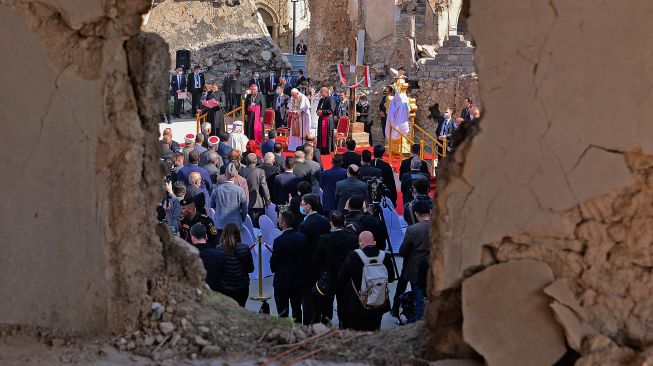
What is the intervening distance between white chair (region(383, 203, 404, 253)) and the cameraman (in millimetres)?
2107

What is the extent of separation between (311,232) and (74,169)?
12.6 feet

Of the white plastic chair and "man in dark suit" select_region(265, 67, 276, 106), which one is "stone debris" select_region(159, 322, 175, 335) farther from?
"man in dark suit" select_region(265, 67, 276, 106)

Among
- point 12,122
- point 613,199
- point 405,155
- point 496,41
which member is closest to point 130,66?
point 12,122

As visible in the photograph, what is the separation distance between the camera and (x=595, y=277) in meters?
4.68

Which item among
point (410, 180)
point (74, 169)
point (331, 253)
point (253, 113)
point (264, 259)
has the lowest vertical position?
point (264, 259)

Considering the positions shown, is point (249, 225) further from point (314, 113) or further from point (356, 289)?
point (314, 113)

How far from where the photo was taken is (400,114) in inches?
803

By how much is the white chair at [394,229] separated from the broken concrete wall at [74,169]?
6375mm

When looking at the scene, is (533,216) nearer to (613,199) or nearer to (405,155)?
(613,199)

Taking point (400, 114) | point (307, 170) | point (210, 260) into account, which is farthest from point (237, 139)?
point (210, 260)

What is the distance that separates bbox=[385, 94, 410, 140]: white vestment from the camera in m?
20.3

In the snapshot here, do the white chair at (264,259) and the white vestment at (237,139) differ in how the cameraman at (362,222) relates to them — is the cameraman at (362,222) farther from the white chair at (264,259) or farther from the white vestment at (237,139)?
the white vestment at (237,139)

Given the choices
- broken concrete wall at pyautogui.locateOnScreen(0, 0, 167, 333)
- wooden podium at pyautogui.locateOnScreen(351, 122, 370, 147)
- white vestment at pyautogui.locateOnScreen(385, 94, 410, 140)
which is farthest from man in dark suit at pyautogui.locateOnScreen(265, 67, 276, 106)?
broken concrete wall at pyautogui.locateOnScreen(0, 0, 167, 333)

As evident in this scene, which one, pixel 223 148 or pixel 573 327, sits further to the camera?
pixel 223 148
